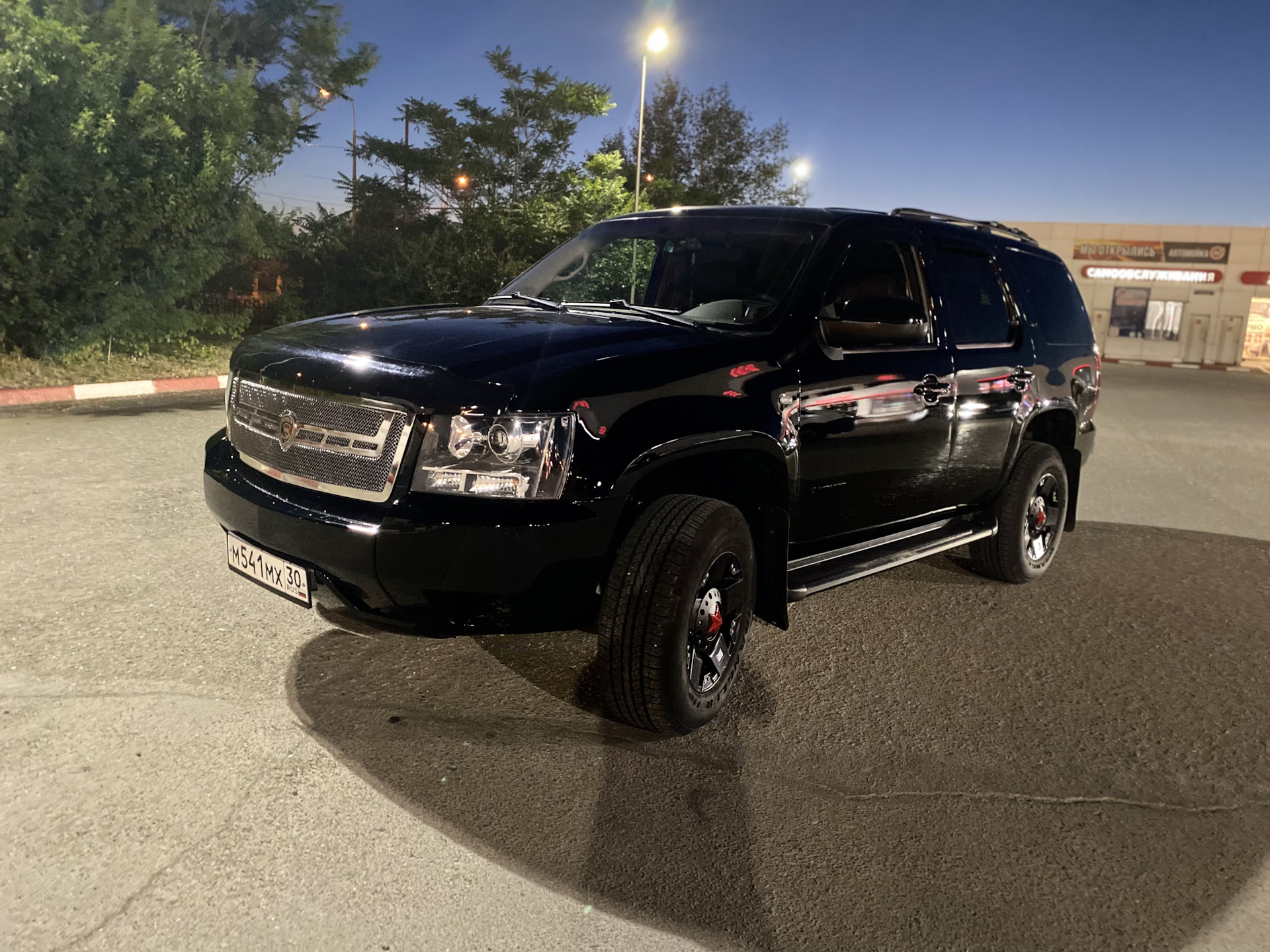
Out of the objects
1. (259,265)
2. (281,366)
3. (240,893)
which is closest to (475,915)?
(240,893)

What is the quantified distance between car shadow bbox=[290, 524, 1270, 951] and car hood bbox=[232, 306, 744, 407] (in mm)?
1201

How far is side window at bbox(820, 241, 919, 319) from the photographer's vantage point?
13.1 feet

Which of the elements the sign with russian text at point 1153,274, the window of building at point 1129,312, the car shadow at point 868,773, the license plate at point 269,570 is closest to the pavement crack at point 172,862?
the car shadow at point 868,773

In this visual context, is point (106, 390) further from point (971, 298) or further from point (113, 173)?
point (971, 298)

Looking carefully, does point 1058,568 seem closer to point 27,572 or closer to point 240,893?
point 240,893

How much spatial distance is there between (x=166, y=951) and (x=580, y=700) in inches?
67.7

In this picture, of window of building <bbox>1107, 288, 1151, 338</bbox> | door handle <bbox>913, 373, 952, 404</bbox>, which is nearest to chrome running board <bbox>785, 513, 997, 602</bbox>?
door handle <bbox>913, 373, 952, 404</bbox>

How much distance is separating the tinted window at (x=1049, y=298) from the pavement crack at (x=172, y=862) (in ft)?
14.1

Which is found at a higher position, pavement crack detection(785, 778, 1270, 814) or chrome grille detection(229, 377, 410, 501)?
chrome grille detection(229, 377, 410, 501)

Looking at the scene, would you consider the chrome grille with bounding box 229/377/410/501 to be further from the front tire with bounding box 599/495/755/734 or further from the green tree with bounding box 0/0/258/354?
the green tree with bounding box 0/0/258/354

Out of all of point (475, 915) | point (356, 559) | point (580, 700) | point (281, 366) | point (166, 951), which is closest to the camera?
point (166, 951)

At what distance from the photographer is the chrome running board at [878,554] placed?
12.6ft

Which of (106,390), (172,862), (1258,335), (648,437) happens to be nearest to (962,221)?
(648,437)

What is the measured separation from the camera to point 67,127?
1241 centimetres
